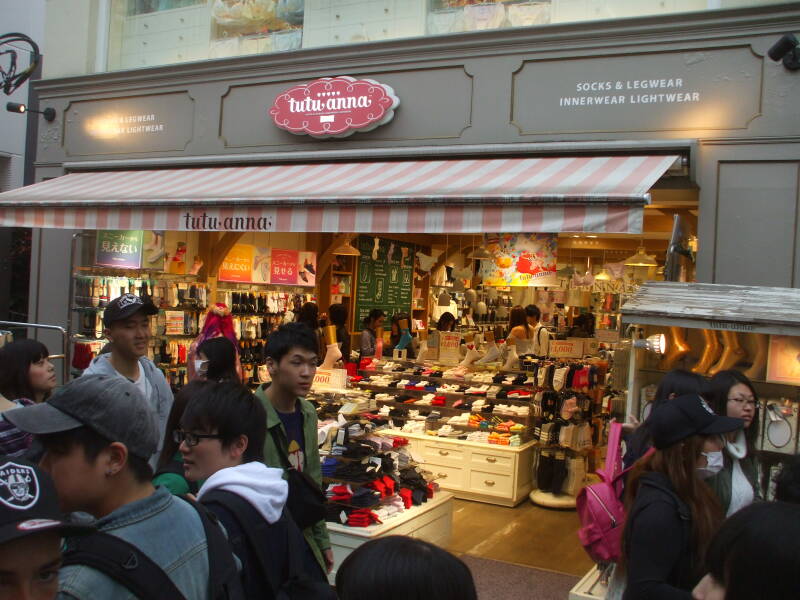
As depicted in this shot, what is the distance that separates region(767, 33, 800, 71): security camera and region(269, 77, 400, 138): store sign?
356 centimetres

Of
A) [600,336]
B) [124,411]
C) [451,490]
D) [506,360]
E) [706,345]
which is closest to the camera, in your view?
[124,411]

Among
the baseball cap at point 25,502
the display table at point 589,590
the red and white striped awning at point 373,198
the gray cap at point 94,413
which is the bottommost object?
the display table at point 589,590

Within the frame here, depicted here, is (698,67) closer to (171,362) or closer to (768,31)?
(768,31)

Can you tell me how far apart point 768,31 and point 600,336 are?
19.5ft

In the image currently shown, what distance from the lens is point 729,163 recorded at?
651cm

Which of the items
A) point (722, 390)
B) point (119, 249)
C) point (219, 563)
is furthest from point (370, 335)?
point (219, 563)

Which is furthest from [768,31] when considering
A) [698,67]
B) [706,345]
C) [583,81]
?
[706,345]

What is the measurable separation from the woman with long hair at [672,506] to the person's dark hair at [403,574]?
1259mm

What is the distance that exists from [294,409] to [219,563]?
180cm

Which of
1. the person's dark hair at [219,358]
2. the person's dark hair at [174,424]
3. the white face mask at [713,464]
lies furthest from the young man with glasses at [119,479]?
the person's dark hair at [219,358]

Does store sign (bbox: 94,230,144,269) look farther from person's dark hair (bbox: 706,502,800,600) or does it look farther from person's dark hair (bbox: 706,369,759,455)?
person's dark hair (bbox: 706,502,800,600)

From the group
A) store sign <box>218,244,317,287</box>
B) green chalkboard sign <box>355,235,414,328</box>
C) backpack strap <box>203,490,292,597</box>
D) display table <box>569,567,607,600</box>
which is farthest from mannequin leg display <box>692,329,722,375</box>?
green chalkboard sign <box>355,235,414,328</box>

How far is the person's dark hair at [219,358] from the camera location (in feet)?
13.3

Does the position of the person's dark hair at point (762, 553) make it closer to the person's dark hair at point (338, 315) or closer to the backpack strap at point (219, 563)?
the backpack strap at point (219, 563)
